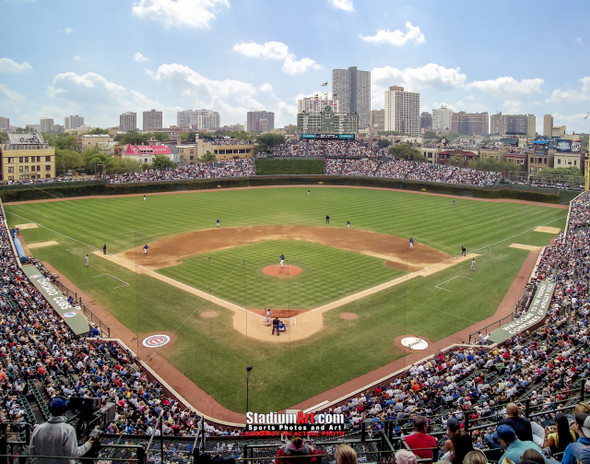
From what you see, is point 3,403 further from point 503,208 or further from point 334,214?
point 503,208

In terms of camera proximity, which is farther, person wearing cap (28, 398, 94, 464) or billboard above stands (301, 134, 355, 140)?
billboard above stands (301, 134, 355, 140)

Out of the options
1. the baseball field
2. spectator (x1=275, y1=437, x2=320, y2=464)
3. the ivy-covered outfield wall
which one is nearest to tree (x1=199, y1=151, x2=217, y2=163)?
the ivy-covered outfield wall

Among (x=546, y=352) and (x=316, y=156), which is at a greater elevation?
(x=316, y=156)

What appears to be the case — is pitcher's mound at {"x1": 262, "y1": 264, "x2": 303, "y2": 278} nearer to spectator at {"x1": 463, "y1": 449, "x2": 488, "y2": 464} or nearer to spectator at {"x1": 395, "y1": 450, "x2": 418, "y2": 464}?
spectator at {"x1": 395, "y1": 450, "x2": 418, "y2": 464}

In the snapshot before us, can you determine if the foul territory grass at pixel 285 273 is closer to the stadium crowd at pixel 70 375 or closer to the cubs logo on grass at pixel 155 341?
the cubs logo on grass at pixel 155 341

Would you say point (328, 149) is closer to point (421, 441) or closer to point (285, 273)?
point (285, 273)

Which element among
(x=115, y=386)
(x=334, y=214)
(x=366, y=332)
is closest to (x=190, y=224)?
(x=334, y=214)
